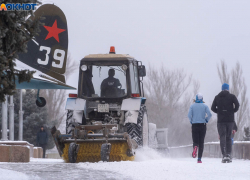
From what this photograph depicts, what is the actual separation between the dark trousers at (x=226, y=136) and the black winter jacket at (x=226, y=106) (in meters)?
0.12

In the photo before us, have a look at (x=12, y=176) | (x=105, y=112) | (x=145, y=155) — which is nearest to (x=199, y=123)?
(x=145, y=155)

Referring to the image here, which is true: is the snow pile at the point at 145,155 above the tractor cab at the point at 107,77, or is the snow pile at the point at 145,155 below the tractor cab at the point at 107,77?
below

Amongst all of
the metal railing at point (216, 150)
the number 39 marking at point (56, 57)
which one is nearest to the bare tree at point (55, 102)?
the metal railing at point (216, 150)

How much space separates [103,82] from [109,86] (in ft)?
0.63

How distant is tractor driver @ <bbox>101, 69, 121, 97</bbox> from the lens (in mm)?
12306

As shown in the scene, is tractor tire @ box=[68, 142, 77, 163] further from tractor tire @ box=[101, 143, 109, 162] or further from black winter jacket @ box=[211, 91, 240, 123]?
black winter jacket @ box=[211, 91, 240, 123]

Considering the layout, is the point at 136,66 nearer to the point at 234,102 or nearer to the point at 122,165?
the point at 234,102

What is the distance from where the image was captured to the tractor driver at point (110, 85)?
12.3 m

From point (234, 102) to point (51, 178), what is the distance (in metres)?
6.35

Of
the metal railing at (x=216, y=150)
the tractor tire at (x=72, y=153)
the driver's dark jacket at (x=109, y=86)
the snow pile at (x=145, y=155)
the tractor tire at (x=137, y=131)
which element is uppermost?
the driver's dark jacket at (x=109, y=86)

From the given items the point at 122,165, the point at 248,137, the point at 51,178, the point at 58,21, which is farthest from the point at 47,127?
the point at 51,178

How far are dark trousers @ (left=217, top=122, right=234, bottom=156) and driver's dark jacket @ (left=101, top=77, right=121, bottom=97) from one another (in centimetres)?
261

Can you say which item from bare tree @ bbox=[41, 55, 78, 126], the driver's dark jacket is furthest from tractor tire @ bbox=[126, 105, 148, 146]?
bare tree @ bbox=[41, 55, 78, 126]

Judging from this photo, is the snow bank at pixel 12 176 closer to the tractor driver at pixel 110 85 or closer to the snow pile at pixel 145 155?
the snow pile at pixel 145 155
